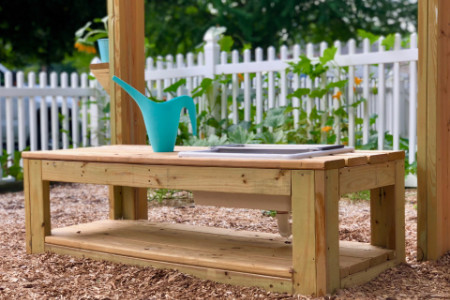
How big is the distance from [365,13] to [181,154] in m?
13.2

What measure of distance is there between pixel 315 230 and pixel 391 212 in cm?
63

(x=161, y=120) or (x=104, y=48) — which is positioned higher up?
(x=104, y=48)

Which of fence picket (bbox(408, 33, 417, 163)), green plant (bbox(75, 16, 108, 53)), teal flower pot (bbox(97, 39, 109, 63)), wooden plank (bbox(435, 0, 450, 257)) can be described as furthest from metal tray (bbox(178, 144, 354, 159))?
green plant (bbox(75, 16, 108, 53))

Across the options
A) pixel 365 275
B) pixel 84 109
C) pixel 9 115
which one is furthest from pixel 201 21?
pixel 365 275

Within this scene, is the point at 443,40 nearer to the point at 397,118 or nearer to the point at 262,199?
the point at 262,199

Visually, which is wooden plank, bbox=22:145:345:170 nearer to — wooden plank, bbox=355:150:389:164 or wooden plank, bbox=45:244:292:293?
wooden plank, bbox=355:150:389:164

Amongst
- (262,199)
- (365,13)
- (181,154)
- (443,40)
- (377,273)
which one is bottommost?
(377,273)

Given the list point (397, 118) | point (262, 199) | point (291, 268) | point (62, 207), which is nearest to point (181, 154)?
point (262, 199)

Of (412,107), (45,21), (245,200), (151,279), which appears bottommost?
(151,279)

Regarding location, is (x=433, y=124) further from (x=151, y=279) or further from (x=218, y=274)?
(x=151, y=279)

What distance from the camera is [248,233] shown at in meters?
2.94

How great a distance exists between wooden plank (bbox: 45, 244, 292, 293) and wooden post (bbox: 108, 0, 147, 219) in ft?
2.25

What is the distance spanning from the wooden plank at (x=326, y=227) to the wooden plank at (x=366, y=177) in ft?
0.25

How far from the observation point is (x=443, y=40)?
2.59 metres
